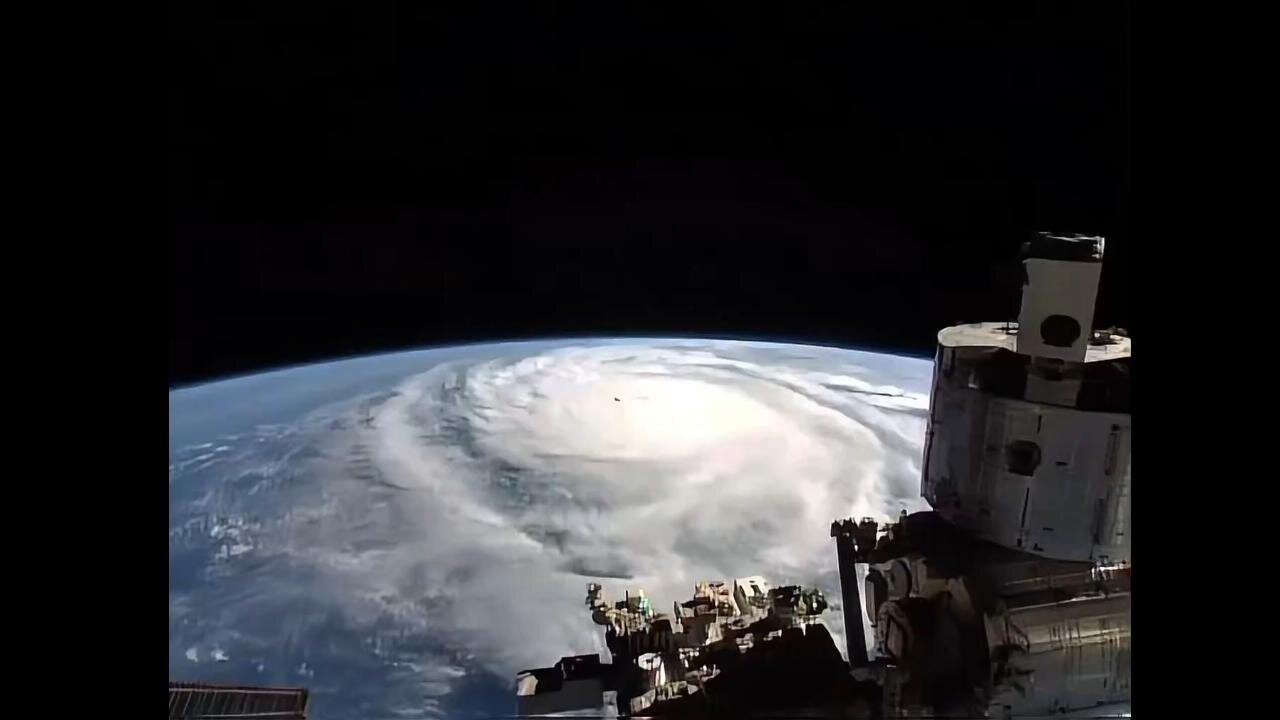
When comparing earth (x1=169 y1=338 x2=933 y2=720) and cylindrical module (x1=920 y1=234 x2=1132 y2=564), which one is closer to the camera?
cylindrical module (x1=920 y1=234 x2=1132 y2=564)

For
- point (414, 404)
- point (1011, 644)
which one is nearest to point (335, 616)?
point (414, 404)

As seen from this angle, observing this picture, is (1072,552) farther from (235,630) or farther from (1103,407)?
(235,630)

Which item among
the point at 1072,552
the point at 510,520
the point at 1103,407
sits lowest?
the point at 510,520

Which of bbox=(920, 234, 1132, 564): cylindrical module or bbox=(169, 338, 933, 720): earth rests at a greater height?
bbox=(920, 234, 1132, 564): cylindrical module

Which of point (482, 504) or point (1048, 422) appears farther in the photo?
point (482, 504)

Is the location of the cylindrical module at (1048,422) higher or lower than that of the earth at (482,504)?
higher

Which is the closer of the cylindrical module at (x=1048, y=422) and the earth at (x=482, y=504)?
the cylindrical module at (x=1048, y=422)

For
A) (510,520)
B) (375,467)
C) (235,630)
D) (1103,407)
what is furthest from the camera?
(375,467)

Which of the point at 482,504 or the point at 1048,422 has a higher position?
the point at 1048,422
